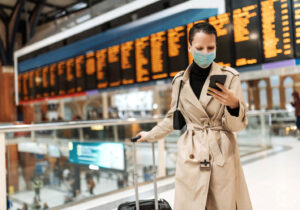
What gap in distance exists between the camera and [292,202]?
3.05m

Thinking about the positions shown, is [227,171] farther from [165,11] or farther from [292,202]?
[165,11]

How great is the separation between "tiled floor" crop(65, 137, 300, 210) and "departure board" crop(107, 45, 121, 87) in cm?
284

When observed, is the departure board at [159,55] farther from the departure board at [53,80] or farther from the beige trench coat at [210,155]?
the beige trench coat at [210,155]

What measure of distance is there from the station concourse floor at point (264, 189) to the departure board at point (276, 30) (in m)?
1.71

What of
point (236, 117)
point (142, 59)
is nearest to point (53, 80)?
point (142, 59)

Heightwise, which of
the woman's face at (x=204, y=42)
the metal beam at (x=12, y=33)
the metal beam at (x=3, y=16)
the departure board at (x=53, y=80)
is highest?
the metal beam at (x=3, y=16)

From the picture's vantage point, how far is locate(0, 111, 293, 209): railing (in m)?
3.78

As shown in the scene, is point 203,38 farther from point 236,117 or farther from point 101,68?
point 101,68

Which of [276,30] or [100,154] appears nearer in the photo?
[100,154]

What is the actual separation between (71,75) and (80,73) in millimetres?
443

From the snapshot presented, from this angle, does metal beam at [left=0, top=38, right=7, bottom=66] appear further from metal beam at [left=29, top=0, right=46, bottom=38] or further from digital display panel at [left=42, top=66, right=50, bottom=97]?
digital display panel at [left=42, top=66, right=50, bottom=97]

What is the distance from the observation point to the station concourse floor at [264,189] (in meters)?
3.10

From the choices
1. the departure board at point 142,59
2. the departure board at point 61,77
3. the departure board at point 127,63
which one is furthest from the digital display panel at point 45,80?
the departure board at point 142,59

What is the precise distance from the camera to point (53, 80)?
327 inches
